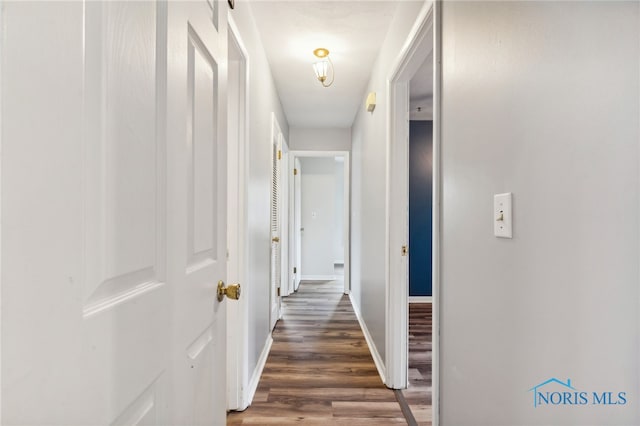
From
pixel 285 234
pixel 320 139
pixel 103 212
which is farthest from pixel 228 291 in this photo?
pixel 320 139

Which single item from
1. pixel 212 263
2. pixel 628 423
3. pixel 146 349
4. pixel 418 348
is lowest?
pixel 418 348

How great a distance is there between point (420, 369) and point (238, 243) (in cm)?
161

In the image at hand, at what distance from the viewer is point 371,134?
300 centimetres

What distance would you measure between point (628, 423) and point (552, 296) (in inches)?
9.0

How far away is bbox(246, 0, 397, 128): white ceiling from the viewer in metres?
2.05

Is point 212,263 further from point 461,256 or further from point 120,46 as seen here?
point 461,256

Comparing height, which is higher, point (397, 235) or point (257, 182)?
point (257, 182)

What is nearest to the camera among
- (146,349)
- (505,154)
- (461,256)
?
(146,349)

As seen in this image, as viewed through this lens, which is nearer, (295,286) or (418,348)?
(418,348)

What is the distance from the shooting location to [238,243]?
6.38ft

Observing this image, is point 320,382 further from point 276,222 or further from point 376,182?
point 276,222

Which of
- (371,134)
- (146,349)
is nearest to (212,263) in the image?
(146,349)

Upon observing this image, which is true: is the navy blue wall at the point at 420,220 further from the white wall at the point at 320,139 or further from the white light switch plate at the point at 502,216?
the white light switch plate at the point at 502,216

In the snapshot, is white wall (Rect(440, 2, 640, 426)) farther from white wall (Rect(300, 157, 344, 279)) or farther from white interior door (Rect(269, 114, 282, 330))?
white wall (Rect(300, 157, 344, 279))
